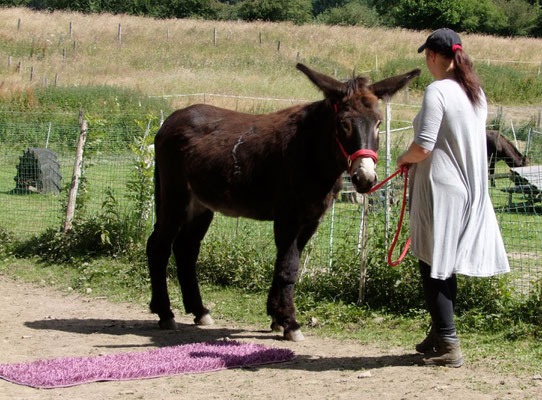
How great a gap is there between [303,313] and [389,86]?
2.74m

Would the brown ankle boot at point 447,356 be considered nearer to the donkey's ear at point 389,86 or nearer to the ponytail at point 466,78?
the ponytail at point 466,78

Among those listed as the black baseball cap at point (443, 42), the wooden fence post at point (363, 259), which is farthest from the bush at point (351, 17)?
the black baseball cap at point (443, 42)

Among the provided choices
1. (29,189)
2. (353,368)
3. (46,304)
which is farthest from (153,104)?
(353,368)

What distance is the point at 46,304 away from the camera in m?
7.94

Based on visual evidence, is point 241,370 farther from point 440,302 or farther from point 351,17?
point 351,17

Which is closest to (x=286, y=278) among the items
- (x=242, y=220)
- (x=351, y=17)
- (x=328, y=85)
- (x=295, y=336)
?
(x=295, y=336)

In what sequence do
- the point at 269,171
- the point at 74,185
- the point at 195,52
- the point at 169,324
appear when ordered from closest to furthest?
the point at 269,171 → the point at 169,324 → the point at 74,185 → the point at 195,52

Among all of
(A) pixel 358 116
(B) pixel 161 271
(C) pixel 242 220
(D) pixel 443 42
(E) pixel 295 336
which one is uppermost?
(D) pixel 443 42

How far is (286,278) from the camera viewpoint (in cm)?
610

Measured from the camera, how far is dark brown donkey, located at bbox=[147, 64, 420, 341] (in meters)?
5.53

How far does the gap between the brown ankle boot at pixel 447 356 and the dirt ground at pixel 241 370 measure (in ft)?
0.20

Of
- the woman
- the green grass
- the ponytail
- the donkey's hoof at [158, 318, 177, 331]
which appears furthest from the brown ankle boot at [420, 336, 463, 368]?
the donkey's hoof at [158, 318, 177, 331]

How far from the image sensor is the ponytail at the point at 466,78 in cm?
480

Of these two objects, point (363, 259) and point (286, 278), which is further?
point (363, 259)
